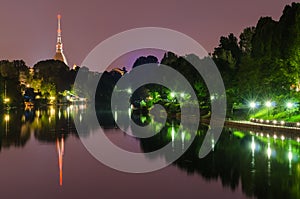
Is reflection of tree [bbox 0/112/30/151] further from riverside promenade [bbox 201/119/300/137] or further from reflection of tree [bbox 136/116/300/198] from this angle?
riverside promenade [bbox 201/119/300/137]

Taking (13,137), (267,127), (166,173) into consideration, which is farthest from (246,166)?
(13,137)

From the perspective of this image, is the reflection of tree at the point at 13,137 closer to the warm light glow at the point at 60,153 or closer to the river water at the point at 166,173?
the river water at the point at 166,173

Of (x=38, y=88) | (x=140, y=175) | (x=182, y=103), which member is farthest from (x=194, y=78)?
(x=38, y=88)

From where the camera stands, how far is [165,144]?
96.5 ft

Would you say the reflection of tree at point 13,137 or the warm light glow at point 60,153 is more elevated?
the reflection of tree at point 13,137

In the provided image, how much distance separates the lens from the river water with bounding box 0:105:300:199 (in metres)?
15.7

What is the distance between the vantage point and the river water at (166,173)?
51.5ft

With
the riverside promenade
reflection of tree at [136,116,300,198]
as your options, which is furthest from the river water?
the riverside promenade

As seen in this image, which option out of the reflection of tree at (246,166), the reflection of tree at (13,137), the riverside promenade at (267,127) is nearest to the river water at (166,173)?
the reflection of tree at (246,166)

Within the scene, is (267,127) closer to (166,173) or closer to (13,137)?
(13,137)

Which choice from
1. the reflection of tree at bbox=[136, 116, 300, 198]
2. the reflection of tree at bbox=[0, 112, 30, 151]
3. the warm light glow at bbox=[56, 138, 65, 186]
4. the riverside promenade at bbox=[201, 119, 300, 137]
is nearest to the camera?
the reflection of tree at bbox=[136, 116, 300, 198]

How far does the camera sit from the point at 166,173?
1945 cm

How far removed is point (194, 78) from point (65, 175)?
137 ft

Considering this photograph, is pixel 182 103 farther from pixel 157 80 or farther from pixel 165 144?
pixel 165 144
